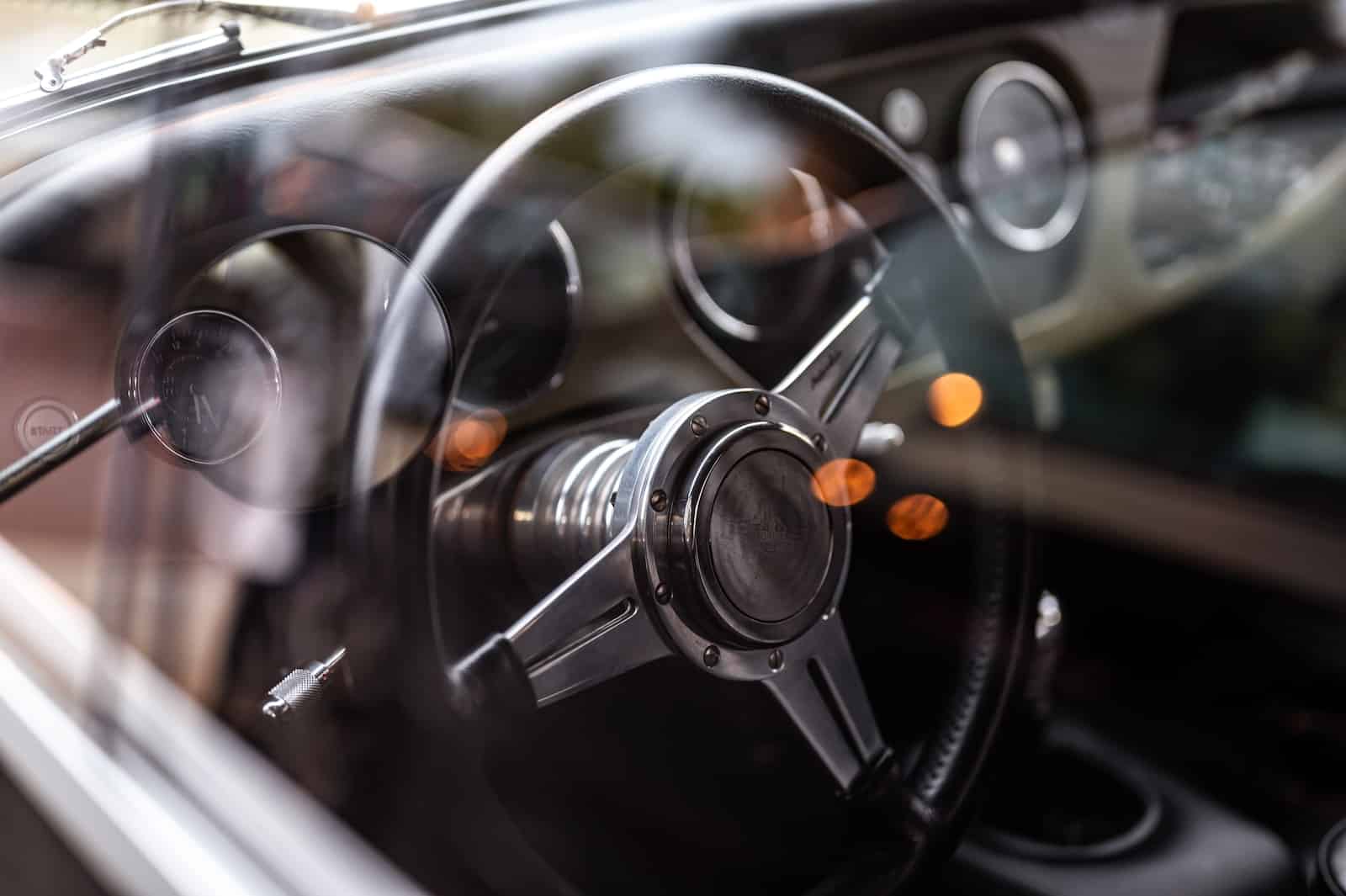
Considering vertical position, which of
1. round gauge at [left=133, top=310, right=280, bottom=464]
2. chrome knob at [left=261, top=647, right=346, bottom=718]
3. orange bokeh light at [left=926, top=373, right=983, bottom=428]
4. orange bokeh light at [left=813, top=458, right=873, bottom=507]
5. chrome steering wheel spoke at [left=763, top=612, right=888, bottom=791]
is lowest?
chrome steering wheel spoke at [left=763, top=612, right=888, bottom=791]

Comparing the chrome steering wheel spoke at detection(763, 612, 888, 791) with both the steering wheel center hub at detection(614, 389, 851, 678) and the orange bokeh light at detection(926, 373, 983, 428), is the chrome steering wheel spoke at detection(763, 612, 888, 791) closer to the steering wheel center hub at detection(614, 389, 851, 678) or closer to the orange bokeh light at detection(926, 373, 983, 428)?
the steering wheel center hub at detection(614, 389, 851, 678)

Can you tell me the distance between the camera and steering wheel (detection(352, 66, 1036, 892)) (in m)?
0.99

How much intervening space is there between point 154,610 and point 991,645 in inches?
31.6

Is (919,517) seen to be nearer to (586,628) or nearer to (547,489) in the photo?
(547,489)

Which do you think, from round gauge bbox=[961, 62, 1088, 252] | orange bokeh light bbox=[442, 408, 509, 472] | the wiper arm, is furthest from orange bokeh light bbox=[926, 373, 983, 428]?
the wiper arm

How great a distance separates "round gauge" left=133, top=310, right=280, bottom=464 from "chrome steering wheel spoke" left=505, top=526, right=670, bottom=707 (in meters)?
0.32

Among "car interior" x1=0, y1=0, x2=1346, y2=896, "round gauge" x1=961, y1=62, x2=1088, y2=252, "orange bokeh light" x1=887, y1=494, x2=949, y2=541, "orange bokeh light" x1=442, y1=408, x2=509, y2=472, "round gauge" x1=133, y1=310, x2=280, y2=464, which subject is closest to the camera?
"car interior" x1=0, y1=0, x2=1346, y2=896

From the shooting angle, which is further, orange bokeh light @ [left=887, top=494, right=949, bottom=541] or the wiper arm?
orange bokeh light @ [left=887, top=494, right=949, bottom=541]

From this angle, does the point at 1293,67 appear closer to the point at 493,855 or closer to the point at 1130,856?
the point at 1130,856

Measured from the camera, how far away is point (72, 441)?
1.13 m

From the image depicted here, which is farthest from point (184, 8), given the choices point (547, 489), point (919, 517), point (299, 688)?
point (919, 517)

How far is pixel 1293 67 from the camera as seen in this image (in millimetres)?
2744

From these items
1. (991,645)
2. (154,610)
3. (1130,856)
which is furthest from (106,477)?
(1130,856)

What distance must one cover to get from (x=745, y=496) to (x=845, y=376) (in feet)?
0.62
